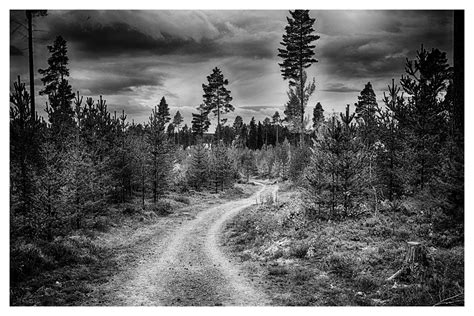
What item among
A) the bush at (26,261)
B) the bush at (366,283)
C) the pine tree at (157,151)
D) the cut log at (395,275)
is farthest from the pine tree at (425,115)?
the pine tree at (157,151)

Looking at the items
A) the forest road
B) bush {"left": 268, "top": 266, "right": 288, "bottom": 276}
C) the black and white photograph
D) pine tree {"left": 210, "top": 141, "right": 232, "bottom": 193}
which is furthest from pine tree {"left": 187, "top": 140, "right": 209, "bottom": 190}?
bush {"left": 268, "top": 266, "right": 288, "bottom": 276}

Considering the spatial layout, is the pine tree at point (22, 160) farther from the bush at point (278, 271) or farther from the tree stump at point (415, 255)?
the tree stump at point (415, 255)

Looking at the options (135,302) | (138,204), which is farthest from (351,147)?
(138,204)

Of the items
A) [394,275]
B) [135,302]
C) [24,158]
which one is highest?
[24,158]

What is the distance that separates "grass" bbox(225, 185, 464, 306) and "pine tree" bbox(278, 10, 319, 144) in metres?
12.9

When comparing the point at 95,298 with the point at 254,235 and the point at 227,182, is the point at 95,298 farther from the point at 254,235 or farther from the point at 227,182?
the point at 227,182

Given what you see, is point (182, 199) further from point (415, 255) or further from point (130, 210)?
point (415, 255)

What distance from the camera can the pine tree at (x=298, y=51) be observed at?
71.1 ft

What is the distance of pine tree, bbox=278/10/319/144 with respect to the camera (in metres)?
Answer: 21.7

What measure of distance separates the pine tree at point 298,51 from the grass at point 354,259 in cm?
1285

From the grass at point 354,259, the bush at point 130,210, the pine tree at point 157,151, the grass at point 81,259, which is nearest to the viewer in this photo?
the grass at point 354,259

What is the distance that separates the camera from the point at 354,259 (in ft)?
29.2

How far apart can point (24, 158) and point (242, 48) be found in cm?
939
